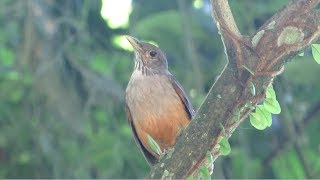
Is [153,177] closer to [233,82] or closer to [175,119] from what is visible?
[233,82]

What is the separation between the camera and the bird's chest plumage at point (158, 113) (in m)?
6.25

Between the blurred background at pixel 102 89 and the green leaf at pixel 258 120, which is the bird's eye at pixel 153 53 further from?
the green leaf at pixel 258 120

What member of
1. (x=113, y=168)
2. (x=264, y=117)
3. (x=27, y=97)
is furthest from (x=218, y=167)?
(x=264, y=117)

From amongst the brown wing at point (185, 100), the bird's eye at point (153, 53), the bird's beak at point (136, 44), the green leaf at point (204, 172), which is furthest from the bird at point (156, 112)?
the green leaf at point (204, 172)

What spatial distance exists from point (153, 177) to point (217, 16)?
2.51 ft

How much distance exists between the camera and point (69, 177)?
7805 mm

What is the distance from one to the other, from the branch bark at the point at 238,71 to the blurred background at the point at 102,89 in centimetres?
310

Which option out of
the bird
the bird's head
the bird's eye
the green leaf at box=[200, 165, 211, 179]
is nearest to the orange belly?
the bird

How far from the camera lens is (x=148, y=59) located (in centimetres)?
716

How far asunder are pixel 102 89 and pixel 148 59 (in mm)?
676

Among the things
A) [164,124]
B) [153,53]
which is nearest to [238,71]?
[164,124]

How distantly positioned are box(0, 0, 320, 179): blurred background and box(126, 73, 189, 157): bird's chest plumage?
0.94m

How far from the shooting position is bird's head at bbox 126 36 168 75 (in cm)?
709

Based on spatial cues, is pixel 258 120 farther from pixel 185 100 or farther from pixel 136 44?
pixel 136 44
